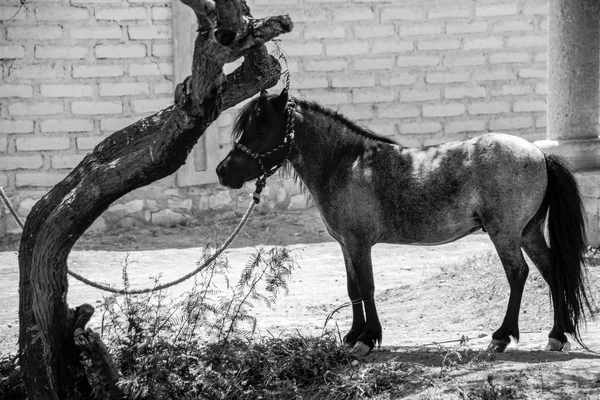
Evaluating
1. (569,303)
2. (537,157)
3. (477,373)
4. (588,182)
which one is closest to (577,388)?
(477,373)

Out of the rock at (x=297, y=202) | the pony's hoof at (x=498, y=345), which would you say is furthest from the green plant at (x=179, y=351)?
the rock at (x=297, y=202)

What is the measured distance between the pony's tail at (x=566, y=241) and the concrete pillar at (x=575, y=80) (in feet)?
10.00

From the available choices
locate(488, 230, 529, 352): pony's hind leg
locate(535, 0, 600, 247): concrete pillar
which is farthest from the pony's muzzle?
locate(535, 0, 600, 247): concrete pillar

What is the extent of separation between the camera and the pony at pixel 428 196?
5.60 meters

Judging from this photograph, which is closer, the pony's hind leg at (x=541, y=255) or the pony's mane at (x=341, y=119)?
the pony's hind leg at (x=541, y=255)

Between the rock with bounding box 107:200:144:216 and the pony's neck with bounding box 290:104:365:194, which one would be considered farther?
the rock with bounding box 107:200:144:216

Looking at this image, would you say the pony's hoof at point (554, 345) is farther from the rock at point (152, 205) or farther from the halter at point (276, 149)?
the rock at point (152, 205)

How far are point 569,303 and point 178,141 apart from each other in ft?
8.21

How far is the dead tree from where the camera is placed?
4.97 metres

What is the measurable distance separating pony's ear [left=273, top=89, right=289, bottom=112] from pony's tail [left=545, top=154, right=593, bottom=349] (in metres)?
1.62

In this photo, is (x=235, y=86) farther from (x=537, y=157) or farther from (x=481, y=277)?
(x=481, y=277)

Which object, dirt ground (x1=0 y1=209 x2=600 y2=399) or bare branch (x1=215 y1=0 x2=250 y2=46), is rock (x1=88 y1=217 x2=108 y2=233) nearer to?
dirt ground (x1=0 y1=209 x2=600 y2=399)

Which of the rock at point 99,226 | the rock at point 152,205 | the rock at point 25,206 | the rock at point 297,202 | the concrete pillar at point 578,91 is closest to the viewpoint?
the concrete pillar at point 578,91

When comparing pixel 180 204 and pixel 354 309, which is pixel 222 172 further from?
pixel 180 204
